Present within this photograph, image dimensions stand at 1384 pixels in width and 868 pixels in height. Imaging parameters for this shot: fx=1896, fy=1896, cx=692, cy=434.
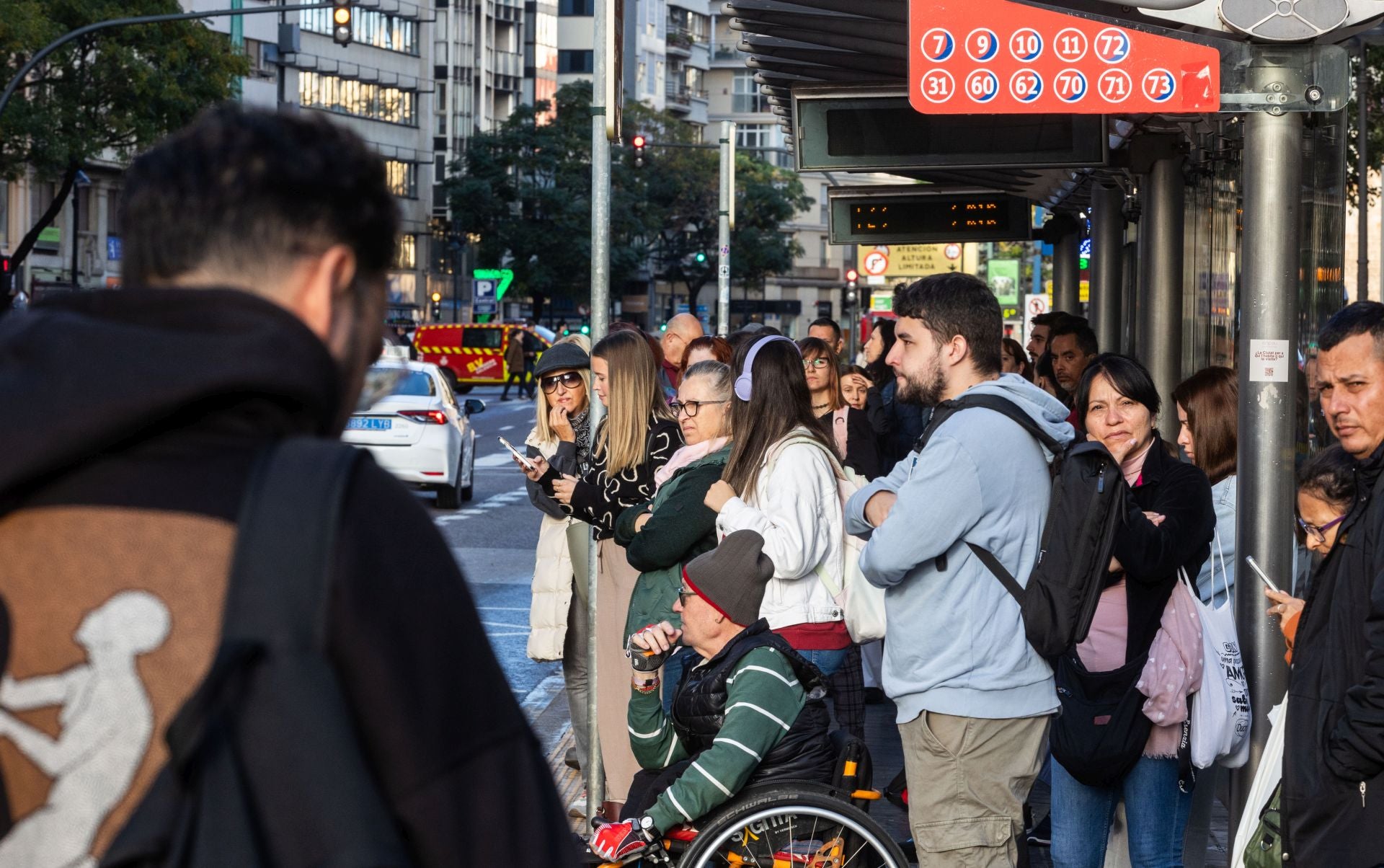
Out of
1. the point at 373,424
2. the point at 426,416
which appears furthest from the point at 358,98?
the point at 426,416

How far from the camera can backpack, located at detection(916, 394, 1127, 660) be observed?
15.3 ft

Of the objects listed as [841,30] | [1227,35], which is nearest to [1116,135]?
[841,30]

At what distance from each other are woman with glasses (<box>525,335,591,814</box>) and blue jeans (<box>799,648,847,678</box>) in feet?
4.33

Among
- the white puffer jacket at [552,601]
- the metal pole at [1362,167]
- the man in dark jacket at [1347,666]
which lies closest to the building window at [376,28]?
the metal pole at [1362,167]

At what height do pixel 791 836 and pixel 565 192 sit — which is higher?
pixel 565 192

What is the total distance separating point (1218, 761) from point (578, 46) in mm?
109588

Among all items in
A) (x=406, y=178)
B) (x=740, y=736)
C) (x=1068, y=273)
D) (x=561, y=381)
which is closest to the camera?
(x=740, y=736)

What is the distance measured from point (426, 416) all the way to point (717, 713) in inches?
611

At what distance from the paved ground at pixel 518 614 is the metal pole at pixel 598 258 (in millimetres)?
241

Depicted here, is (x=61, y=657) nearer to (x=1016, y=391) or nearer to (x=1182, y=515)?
(x=1016, y=391)

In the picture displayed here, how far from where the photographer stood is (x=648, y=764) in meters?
5.67

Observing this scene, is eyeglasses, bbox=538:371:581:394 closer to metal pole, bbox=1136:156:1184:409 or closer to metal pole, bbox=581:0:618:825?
metal pole, bbox=581:0:618:825

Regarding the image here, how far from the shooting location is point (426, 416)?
808 inches

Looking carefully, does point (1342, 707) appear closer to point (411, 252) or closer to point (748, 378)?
point (748, 378)
